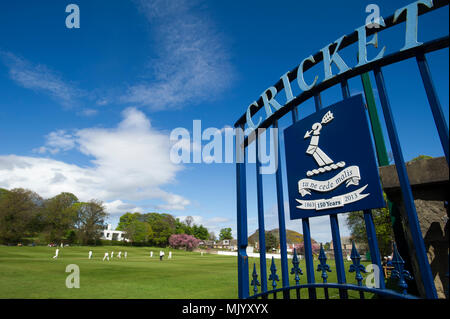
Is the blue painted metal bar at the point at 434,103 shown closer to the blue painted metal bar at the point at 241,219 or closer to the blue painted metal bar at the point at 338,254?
the blue painted metal bar at the point at 338,254

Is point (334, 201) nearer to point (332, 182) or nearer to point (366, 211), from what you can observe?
point (332, 182)

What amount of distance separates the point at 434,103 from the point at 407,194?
86 cm

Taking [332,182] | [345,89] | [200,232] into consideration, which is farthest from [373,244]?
[200,232]

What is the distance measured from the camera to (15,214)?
4119cm

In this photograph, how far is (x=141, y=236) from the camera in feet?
216

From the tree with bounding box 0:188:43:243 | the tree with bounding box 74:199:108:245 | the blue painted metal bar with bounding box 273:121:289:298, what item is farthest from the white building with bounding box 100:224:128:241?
the blue painted metal bar with bounding box 273:121:289:298

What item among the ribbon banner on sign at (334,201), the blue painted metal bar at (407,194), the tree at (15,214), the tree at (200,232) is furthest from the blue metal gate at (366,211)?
the tree at (200,232)

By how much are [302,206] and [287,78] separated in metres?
2.02

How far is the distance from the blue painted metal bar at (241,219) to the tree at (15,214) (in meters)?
52.1

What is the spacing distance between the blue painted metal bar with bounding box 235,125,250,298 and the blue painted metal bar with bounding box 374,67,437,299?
2.57 m

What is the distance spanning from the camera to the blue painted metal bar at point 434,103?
81.5 inches

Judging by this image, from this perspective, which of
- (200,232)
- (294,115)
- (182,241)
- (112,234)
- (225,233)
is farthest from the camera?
(225,233)
